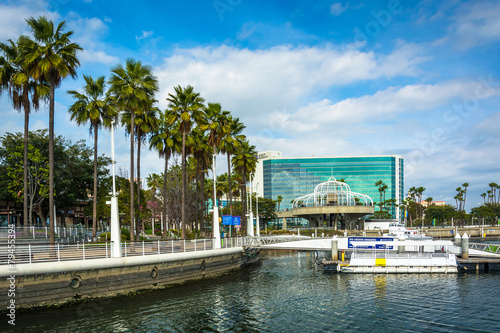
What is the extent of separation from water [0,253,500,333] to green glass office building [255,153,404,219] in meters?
129

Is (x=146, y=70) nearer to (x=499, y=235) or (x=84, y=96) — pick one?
(x=84, y=96)

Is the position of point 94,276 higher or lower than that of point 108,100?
lower

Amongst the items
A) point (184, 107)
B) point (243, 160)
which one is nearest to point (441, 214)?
point (243, 160)

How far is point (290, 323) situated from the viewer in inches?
791

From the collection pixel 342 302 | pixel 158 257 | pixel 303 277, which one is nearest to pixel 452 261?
pixel 303 277

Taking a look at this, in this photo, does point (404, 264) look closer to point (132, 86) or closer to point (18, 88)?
point (132, 86)

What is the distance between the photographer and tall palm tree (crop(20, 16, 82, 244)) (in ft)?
89.0

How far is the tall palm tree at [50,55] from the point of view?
27141 mm

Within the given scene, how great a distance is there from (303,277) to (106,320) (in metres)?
20.7

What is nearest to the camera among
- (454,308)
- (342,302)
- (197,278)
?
(454,308)

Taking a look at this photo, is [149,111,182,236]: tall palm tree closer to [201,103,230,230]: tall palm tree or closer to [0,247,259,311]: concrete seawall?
[201,103,230,230]: tall palm tree

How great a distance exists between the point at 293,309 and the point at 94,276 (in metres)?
12.2

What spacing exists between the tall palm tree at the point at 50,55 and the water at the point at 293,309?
8.69 metres

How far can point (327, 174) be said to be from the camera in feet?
532
